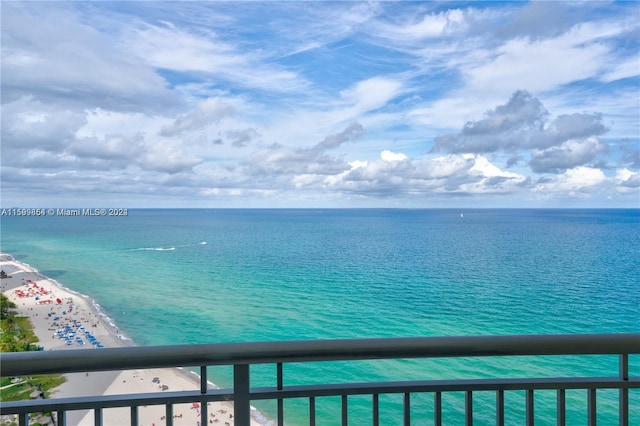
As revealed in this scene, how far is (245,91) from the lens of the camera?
43.3 meters

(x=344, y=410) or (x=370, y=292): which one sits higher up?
(x=344, y=410)

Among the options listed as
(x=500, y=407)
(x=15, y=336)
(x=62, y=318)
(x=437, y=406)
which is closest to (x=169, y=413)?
(x=437, y=406)

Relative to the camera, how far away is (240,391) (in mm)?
970

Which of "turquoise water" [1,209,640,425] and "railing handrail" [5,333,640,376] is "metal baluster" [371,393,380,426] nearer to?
"railing handrail" [5,333,640,376]

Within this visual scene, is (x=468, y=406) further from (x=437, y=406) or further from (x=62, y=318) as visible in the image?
(x=62, y=318)

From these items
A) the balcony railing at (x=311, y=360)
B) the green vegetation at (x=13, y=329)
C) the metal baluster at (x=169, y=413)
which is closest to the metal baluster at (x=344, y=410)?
the balcony railing at (x=311, y=360)

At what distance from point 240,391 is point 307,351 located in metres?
0.19

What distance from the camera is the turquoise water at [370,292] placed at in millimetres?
16016

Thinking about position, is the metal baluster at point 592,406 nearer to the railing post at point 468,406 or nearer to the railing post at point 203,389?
the railing post at point 468,406

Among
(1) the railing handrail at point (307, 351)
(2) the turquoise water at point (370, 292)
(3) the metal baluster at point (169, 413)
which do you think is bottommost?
(2) the turquoise water at point (370, 292)

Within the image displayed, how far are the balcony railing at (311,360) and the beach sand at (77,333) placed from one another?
7.87 m

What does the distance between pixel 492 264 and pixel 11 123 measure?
34.6 m

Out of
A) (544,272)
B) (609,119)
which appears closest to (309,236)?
(544,272)

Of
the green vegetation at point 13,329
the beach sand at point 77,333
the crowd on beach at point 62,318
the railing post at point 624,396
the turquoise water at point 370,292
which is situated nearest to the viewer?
the railing post at point 624,396
